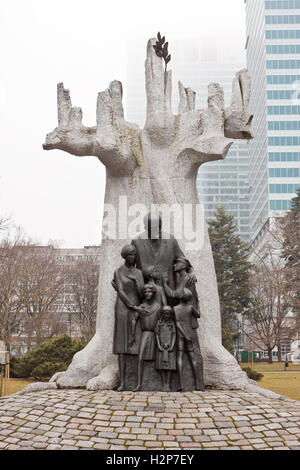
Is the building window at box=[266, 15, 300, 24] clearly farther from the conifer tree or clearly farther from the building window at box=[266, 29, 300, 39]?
the conifer tree

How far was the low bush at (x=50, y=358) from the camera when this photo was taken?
52.9 ft

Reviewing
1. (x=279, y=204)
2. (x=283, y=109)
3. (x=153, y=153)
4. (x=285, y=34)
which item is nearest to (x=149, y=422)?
(x=153, y=153)

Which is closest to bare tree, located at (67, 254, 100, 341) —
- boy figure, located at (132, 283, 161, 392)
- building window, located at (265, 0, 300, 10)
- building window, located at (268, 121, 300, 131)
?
boy figure, located at (132, 283, 161, 392)

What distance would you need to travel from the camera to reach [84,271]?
108 feet

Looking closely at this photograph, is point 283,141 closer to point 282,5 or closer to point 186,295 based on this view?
point 282,5

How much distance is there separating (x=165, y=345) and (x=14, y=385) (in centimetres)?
1054

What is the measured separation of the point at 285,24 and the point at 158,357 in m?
70.4

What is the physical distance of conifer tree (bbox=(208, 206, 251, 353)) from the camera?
1358 inches

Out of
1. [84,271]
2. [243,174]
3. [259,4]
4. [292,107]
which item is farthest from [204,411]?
[243,174]

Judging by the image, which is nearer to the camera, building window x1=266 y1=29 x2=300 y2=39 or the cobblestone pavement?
the cobblestone pavement

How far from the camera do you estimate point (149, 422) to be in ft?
18.4

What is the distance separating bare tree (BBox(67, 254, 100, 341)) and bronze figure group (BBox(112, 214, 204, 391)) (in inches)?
896

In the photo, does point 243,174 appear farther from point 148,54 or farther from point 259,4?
point 148,54

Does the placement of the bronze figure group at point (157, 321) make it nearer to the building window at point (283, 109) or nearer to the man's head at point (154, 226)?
the man's head at point (154, 226)
